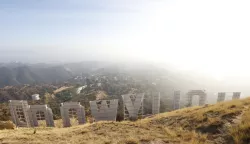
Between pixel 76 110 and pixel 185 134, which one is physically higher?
pixel 185 134

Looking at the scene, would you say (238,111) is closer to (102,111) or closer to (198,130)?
(198,130)

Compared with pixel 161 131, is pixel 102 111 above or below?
below

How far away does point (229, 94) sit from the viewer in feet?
75.4

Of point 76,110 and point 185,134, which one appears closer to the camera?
point 185,134

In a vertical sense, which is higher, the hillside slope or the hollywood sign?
the hillside slope

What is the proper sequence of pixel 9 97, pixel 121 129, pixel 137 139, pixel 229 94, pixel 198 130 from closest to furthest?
pixel 137 139, pixel 198 130, pixel 121 129, pixel 229 94, pixel 9 97

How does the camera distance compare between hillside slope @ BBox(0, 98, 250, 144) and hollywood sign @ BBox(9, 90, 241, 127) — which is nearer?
hillside slope @ BBox(0, 98, 250, 144)

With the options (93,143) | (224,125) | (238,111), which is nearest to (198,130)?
(224,125)

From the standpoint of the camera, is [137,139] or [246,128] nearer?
[246,128]

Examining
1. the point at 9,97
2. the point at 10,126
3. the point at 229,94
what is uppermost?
the point at 229,94

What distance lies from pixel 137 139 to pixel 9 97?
87.5 meters

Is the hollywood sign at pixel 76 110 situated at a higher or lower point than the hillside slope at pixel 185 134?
lower

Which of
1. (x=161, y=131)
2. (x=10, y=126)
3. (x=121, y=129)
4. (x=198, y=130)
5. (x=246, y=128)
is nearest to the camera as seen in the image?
(x=246, y=128)

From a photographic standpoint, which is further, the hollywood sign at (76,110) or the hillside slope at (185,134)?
the hollywood sign at (76,110)
